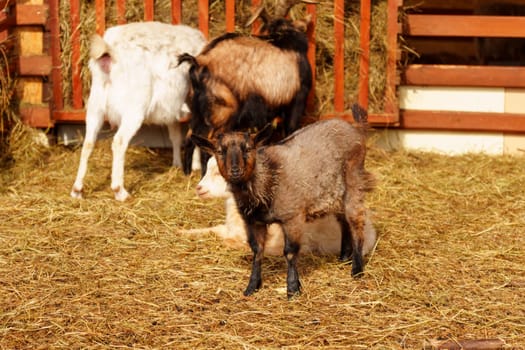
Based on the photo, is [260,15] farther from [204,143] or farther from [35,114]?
[204,143]

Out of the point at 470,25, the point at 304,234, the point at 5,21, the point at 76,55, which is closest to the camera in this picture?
the point at 304,234

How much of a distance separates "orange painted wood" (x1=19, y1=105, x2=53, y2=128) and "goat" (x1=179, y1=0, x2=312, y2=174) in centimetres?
176

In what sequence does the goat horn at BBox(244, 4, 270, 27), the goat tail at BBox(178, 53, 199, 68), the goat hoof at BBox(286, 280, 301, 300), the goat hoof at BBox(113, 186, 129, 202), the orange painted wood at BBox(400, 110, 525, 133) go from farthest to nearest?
the orange painted wood at BBox(400, 110, 525, 133) → the goat horn at BBox(244, 4, 270, 27) → the goat hoof at BBox(113, 186, 129, 202) → the goat tail at BBox(178, 53, 199, 68) → the goat hoof at BBox(286, 280, 301, 300)

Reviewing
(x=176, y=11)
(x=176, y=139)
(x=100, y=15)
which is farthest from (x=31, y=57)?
(x=176, y=139)

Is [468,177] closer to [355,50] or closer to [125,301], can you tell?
[355,50]

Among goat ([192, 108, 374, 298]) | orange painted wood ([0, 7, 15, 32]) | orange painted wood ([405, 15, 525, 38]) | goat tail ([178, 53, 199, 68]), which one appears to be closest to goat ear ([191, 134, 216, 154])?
goat ([192, 108, 374, 298])

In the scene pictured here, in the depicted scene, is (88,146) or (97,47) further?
(88,146)

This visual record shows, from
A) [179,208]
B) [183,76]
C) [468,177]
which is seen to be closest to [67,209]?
[179,208]

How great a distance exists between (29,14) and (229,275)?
4.74 meters

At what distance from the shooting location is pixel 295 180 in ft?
17.5

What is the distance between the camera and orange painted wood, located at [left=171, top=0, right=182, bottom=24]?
29.5 feet

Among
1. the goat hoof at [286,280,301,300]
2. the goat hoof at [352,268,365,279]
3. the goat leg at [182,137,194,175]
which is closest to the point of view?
the goat hoof at [286,280,301,300]

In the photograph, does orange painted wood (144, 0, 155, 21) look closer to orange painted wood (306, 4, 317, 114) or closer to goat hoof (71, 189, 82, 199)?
orange painted wood (306, 4, 317, 114)

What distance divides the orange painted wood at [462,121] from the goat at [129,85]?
268cm
